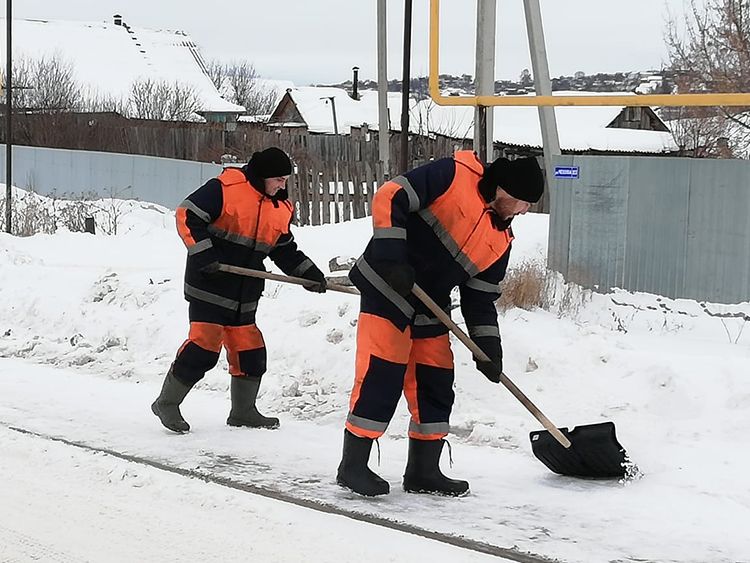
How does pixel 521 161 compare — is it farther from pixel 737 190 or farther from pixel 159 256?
pixel 159 256

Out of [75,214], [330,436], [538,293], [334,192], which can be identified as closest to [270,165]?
[330,436]

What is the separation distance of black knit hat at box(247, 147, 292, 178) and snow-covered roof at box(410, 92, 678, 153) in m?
22.7

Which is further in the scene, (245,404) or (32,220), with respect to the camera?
(32,220)

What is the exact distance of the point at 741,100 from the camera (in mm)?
7688

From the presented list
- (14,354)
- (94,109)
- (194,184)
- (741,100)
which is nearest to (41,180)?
(194,184)

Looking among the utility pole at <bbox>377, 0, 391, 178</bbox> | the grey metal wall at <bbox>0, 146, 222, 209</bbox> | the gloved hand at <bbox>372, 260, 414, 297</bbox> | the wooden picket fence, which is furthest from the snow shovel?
the grey metal wall at <bbox>0, 146, 222, 209</bbox>

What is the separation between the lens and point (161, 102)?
48125 millimetres

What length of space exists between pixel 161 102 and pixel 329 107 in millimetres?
9968

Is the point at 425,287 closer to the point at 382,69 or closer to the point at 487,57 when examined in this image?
the point at 487,57

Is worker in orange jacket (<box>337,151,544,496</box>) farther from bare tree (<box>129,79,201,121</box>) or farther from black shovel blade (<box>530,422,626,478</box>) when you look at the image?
bare tree (<box>129,79,201,121</box>)

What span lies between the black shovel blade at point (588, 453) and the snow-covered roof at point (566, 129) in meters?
23.7

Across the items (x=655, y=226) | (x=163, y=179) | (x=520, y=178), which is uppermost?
(x=163, y=179)

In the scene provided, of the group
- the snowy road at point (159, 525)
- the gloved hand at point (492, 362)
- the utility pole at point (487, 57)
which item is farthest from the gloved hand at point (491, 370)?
the utility pole at point (487, 57)

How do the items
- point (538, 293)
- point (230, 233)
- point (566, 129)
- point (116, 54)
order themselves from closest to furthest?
1. point (230, 233)
2. point (538, 293)
3. point (566, 129)
4. point (116, 54)
